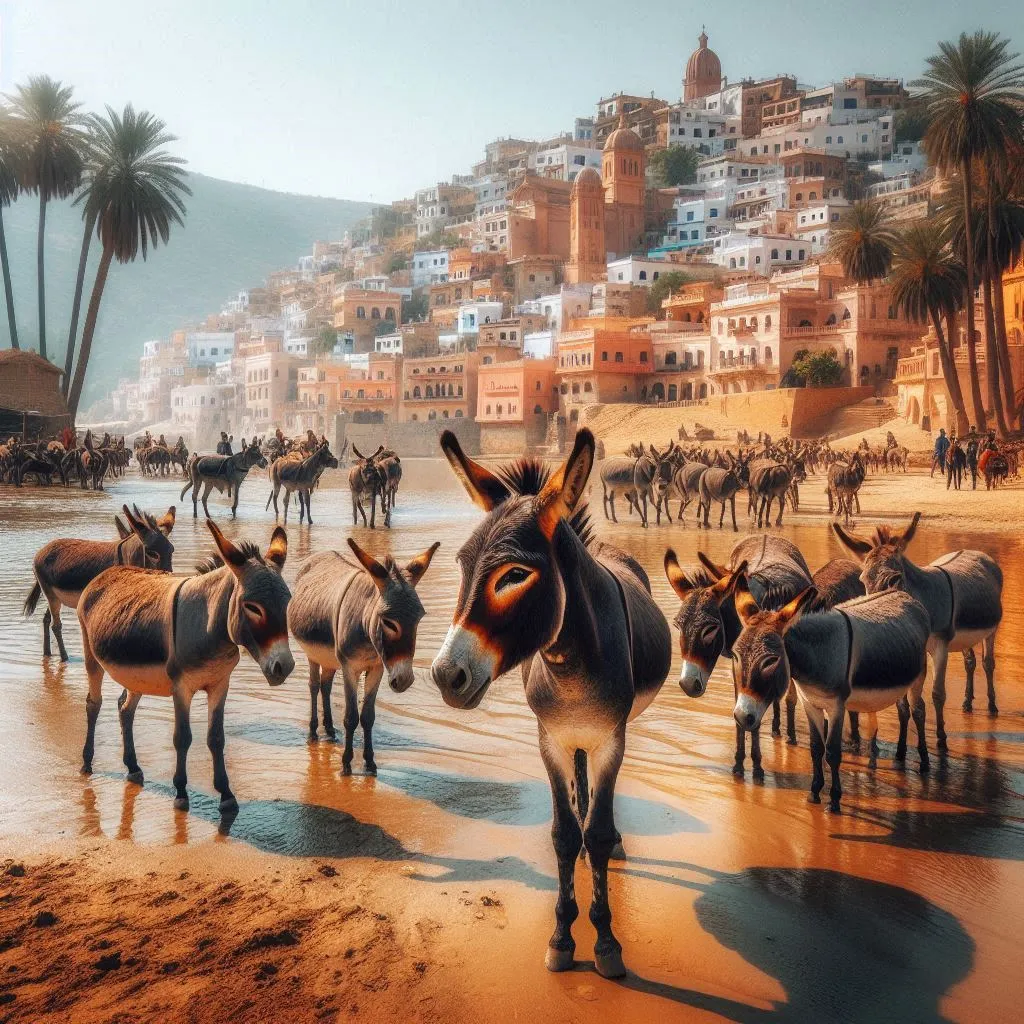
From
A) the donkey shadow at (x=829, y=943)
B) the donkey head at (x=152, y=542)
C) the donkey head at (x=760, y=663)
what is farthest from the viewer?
the donkey head at (x=152, y=542)

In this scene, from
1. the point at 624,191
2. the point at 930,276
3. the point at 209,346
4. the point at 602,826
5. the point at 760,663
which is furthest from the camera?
the point at 209,346

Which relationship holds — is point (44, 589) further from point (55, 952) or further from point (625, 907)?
point (625, 907)

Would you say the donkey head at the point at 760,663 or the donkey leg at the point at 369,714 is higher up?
the donkey head at the point at 760,663

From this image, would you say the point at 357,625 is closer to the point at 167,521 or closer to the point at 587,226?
the point at 167,521

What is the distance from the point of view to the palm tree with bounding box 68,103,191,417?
49312 mm

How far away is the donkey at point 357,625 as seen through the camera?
5.59 meters

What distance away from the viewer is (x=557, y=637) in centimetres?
369

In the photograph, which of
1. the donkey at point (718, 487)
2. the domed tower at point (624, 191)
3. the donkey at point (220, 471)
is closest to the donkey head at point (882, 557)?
the donkey at point (718, 487)

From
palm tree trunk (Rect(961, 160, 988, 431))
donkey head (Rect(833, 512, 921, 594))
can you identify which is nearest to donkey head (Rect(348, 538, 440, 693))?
donkey head (Rect(833, 512, 921, 594))

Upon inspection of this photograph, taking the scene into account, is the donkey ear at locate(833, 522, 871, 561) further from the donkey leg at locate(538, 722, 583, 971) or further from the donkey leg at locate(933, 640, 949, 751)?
the donkey leg at locate(538, 722, 583, 971)

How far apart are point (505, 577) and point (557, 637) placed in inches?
19.5

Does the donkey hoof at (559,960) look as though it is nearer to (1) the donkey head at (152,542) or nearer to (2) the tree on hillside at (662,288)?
(1) the donkey head at (152,542)

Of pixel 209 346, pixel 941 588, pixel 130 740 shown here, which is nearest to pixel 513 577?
pixel 130 740

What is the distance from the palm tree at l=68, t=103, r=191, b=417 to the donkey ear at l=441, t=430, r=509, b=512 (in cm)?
4921
